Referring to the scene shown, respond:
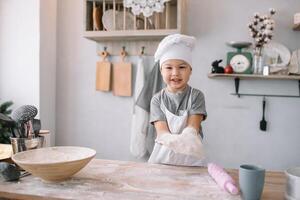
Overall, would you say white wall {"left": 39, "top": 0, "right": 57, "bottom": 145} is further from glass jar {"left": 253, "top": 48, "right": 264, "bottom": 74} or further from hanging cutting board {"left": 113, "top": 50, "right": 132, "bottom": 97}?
glass jar {"left": 253, "top": 48, "right": 264, "bottom": 74}

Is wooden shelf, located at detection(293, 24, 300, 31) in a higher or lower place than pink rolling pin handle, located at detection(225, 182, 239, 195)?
higher

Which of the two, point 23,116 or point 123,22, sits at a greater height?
point 123,22

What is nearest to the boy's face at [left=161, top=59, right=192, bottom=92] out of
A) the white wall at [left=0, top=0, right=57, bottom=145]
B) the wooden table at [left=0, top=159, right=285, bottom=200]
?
the wooden table at [left=0, top=159, right=285, bottom=200]

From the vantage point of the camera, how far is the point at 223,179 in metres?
0.80

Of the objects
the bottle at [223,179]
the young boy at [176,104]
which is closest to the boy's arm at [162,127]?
the young boy at [176,104]

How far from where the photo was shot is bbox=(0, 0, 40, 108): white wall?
205 cm

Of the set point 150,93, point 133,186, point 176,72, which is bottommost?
point 133,186

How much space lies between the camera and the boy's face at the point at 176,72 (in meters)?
1.20

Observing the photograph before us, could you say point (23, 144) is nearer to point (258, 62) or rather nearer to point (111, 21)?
point (111, 21)

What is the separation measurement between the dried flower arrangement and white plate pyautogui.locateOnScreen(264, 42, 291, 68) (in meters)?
0.08

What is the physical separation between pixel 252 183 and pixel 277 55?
143cm

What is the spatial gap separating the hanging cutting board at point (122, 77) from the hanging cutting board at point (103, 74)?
0.17ft

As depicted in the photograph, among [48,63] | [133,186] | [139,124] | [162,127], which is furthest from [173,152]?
[48,63]

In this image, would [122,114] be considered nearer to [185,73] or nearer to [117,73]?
[117,73]
